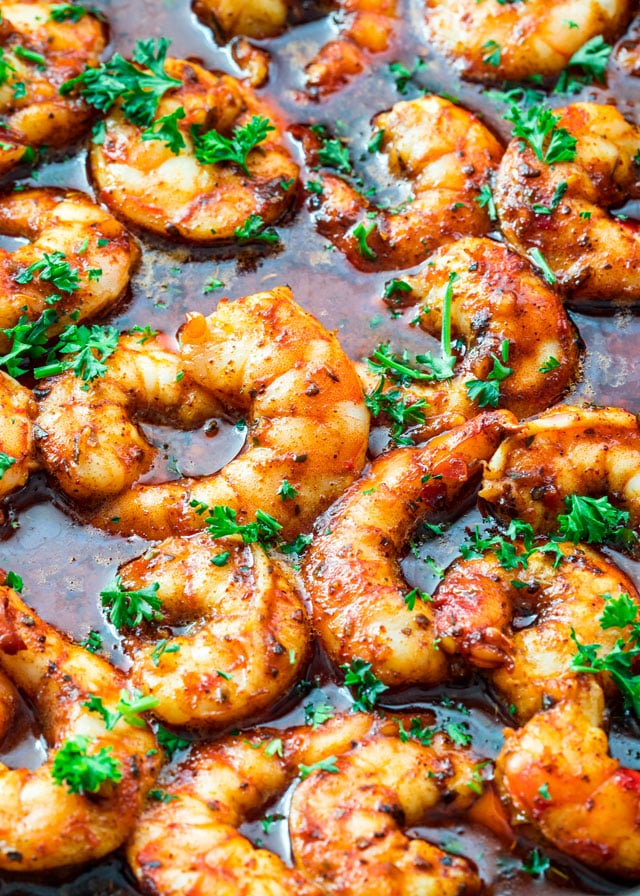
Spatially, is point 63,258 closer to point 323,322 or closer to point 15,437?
point 15,437

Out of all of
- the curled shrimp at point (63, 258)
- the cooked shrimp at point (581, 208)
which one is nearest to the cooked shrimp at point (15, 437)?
the curled shrimp at point (63, 258)

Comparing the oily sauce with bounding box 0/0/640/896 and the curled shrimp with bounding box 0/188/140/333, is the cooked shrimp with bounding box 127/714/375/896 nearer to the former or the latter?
the oily sauce with bounding box 0/0/640/896

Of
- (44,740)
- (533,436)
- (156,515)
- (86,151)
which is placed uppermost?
(86,151)

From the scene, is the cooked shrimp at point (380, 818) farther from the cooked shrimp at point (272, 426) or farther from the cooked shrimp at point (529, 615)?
the cooked shrimp at point (272, 426)

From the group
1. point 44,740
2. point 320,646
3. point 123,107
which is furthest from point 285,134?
point 44,740

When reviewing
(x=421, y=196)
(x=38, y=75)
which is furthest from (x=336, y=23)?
(x=38, y=75)

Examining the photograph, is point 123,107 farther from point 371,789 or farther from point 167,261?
point 371,789
